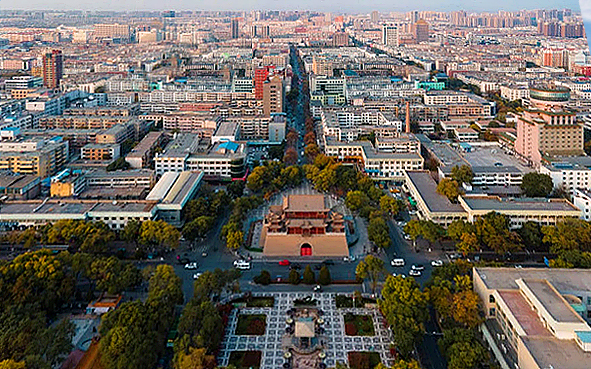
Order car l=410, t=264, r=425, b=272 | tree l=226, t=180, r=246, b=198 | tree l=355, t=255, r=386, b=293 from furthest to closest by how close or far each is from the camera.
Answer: tree l=226, t=180, r=246, b=198 → car l=410, t=264, r=425, b=272 → tree l=355, t=255, r=386, b=293

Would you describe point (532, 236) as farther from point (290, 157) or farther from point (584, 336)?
point (290, 157)

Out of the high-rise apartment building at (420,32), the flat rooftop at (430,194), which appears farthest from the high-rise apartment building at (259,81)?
the high-rise apartment building at (420,32)

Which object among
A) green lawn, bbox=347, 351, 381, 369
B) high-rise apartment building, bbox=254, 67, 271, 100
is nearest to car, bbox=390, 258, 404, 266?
green lawn, bbox=347, 351, 381, 369

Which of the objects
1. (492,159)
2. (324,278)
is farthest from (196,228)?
(492,159)

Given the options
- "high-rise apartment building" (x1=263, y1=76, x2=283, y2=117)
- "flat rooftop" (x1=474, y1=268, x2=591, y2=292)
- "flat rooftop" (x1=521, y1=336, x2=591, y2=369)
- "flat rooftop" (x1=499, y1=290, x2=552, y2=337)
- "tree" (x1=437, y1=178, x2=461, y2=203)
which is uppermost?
"high-rise apartment building" (x1=263, y1=76, x2=283, y2=117)

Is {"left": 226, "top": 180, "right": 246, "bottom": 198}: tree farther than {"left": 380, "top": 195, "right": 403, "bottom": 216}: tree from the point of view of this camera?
Yes

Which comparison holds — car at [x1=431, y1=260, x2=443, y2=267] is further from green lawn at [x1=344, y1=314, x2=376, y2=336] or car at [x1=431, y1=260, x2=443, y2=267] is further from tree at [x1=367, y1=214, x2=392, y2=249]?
green lawn at [x1=344, y1=314, x2=376, y2=336]
